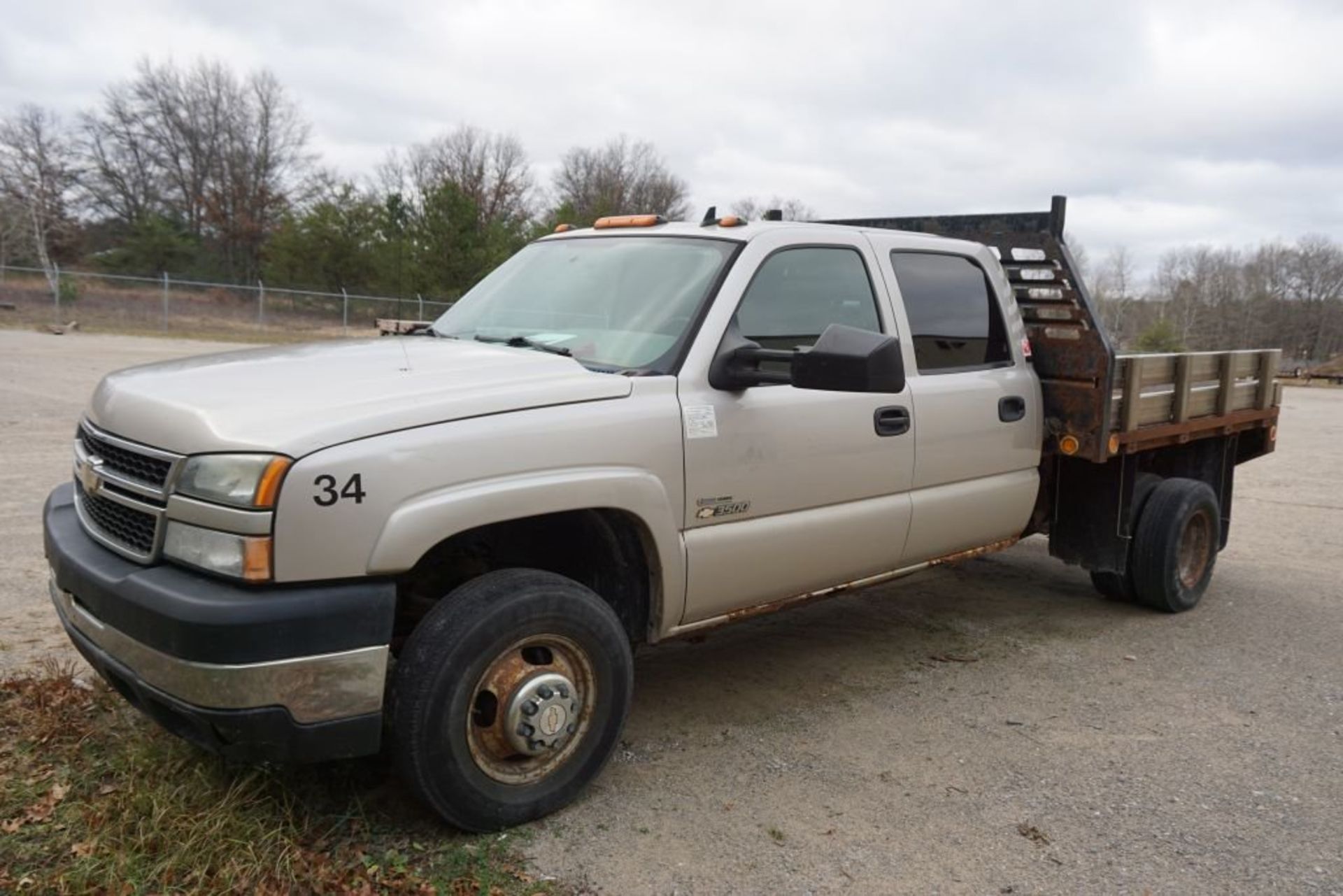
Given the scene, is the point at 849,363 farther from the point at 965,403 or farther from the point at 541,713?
the point at 965,403

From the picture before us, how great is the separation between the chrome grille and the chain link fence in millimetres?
27461

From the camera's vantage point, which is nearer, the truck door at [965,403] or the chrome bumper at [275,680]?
the chrome bumper at [275,680]

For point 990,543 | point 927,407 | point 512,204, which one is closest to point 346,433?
point 927,407

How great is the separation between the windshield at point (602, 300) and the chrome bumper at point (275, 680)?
4.41 ft

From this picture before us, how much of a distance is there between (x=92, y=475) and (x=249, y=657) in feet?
3.19

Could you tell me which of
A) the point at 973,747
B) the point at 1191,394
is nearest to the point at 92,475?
the point at 973,747

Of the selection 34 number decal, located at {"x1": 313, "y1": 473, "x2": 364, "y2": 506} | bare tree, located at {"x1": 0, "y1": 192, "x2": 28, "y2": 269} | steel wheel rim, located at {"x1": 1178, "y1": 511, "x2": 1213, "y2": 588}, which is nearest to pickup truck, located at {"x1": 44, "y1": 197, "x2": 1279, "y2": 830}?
34 number decal, located at {"x1": 313, "y1": 473, "x2": 364, "y2": 506}

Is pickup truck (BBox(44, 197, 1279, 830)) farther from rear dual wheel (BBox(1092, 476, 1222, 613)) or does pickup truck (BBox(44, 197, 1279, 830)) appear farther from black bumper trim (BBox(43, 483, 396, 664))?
rear dual wheel (BBox(1092, 476, 1222, 613))

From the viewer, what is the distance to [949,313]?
4625 mm

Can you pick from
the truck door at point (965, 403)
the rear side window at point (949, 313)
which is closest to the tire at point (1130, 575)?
the truck door at point (965, 403)

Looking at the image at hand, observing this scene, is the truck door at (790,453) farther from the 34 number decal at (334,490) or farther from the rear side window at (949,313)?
the 34 number decal at (334,490)

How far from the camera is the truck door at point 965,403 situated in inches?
171

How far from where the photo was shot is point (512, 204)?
188 feet

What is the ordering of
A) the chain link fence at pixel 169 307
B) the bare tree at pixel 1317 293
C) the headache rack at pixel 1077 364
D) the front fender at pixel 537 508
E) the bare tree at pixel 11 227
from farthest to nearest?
1. the bare tree at pixel 1317 293
2. the bare tree at pixel 11 227
3. the chain link fence at pixel 169 307
4. the headache rack at pixel 1077 364
5. the front fender at pixel 537 508
